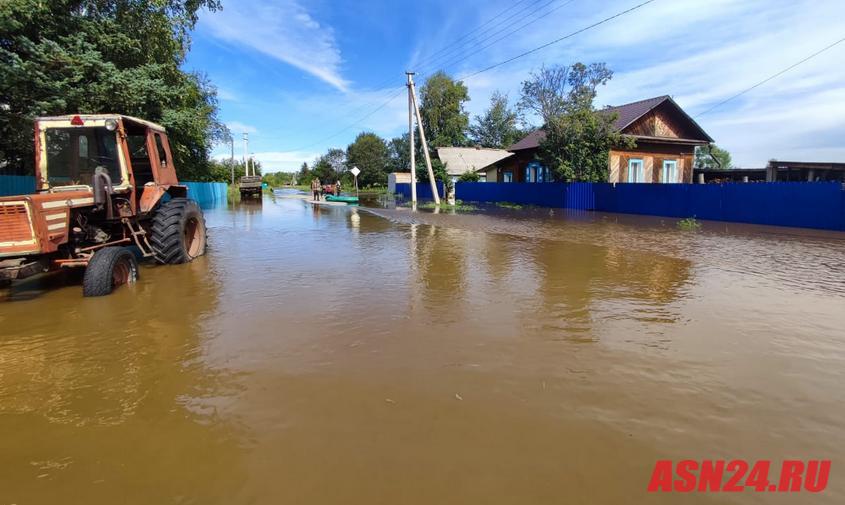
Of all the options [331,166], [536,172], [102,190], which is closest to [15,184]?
[102,190]

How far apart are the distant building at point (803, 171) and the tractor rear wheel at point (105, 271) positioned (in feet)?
94.3

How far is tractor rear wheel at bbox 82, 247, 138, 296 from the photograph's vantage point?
6.52 m

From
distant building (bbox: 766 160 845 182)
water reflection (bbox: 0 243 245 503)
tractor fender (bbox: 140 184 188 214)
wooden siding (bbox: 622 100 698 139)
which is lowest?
water reflection (bbox: 0 243 245 503)

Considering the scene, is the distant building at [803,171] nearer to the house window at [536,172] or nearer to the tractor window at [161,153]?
the house window at [536,172]

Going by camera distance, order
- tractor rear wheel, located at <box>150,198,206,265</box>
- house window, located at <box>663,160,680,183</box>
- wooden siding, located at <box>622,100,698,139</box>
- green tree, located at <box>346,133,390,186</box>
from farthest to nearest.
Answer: green tree, located at <box>346,133,390,186</box>
house window, located at <box>663,160,680,183</box>
wooden siding, located at <box>622,100,698,139</box>
tractor rear wheel, located at <box>150,198,206,265</box>

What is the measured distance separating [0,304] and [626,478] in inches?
318

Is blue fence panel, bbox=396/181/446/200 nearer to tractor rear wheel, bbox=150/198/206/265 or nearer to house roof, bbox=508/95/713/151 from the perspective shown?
house roof, bbox=508/95/713/151

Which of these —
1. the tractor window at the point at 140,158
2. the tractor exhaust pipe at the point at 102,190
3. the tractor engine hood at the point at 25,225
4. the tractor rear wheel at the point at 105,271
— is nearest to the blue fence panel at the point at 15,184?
the tractor window at the point at 140,158

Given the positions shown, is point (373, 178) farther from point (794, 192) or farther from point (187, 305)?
point (187, 305)

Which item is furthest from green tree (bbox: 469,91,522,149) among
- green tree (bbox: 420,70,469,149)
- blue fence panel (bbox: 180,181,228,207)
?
blue fence panel (bbox: 180,181,228,207)

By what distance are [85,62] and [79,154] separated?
6459 mm

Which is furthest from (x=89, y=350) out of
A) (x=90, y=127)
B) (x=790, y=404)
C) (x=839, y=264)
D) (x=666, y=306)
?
(x=839, y=264)

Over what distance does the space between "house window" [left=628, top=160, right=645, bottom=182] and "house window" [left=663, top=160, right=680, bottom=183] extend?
1880mm

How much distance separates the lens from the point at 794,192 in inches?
660
